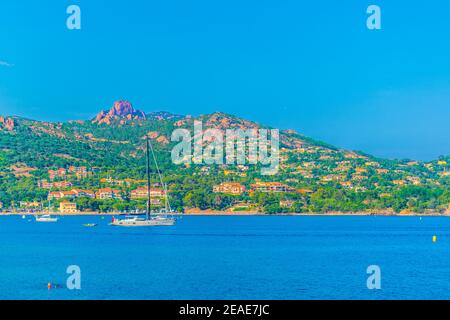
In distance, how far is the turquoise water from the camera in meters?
35.8

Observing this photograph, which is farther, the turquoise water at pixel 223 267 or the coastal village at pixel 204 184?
the coastal village at pixel 204 184

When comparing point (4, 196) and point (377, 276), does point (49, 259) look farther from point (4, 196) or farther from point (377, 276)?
point (4, 196)

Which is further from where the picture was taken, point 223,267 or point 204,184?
point 204,184

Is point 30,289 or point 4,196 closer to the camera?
point 30,289

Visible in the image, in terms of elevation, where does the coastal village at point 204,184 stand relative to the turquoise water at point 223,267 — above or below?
above

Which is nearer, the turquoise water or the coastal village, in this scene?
the turquoise water

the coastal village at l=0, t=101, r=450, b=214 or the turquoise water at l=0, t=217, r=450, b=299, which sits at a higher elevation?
the coastal village at l=0, t=101, r=450, b=214

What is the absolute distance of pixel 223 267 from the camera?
46.0 m

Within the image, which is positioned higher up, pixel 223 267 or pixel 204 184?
pixel 204 184

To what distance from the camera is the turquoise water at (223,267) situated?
3581 cm
